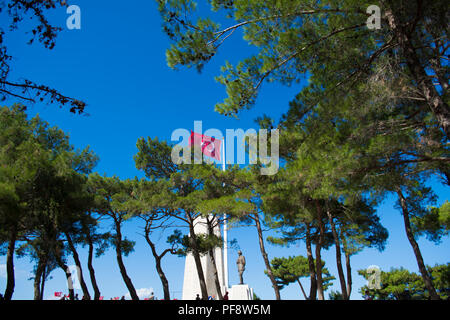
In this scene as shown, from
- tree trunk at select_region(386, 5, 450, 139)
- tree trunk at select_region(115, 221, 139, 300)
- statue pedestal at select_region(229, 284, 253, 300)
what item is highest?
tree trunk at select_region(386, 5, 450, 139)

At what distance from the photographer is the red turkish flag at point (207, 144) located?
45.3 feet

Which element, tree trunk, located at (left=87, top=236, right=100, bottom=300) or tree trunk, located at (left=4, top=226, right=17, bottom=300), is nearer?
tree trunk, located at (left=4, top=226, right=17, bottom=300)

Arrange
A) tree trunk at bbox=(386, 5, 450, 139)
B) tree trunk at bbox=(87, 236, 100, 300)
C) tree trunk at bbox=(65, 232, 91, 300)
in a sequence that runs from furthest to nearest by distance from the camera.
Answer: tree trunk at bbox=(87, 236, 100, 300) < tree trunk at bbox=(65, 232, 91, 300) < tree trunk at bbox=(386, 5, 450, 139)

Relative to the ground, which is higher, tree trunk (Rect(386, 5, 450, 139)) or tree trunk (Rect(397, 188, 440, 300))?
tree trunk (Rect(386, 5, 450, 139))

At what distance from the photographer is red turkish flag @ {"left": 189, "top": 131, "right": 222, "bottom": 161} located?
45.3 feet

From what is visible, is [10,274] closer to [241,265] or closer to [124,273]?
[124,273]

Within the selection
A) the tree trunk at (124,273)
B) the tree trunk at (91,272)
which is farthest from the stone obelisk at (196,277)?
the tree trunk at (91,272)

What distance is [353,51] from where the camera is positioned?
14.8ft

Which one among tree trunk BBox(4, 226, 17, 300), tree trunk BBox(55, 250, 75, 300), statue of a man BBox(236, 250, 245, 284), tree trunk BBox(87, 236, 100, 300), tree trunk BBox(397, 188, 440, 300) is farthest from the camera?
statue of a man BBox(236, 250, 245, 284)

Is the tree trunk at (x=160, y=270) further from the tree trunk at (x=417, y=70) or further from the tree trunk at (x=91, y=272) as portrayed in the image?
the tree trunk at (x=417, y=70)

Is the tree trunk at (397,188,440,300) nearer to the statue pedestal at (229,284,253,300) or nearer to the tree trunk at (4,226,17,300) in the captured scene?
the statue pedestal at (229,284,253,300)

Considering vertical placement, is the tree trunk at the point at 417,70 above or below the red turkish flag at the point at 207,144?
below

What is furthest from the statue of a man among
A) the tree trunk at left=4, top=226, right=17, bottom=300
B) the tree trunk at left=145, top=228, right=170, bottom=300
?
the tree trunk at left=4, top=226, right=17, bottom=300
